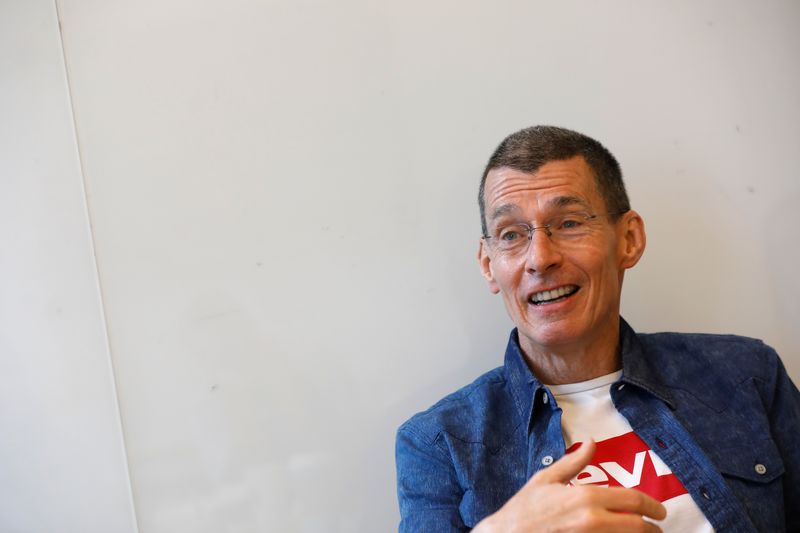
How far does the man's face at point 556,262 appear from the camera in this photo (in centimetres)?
136

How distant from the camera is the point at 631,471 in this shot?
1289 mm


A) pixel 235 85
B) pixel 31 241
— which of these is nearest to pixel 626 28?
pixel 235 85

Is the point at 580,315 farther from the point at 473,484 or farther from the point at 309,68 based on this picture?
the point at 309,68

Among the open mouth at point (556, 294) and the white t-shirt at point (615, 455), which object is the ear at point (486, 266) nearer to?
the open mouth at point (556, 294)

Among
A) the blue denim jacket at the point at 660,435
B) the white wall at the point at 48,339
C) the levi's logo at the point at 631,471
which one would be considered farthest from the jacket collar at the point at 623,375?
the white wall at the point at 48,339

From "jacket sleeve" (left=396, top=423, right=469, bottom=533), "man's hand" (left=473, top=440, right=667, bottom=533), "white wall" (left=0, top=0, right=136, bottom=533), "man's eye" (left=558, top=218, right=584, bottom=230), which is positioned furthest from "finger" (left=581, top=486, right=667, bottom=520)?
"white wall" (left=0, top=0, right=136, bottom=533)

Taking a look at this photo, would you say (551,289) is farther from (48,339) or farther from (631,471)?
(48,339)

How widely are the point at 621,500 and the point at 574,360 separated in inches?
17.0

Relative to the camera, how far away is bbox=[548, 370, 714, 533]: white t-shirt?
49.2 inches

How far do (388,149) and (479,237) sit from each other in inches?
12.2

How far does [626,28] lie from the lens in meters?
1.70

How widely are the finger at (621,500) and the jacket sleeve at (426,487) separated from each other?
0.32 metres

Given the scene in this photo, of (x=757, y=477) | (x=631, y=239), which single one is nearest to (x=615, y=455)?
(x=757, y=477)

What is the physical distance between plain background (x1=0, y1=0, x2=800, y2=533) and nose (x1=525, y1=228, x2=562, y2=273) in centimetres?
31
